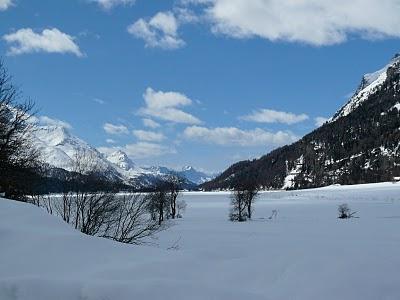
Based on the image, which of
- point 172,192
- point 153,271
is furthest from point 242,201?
point 153,271

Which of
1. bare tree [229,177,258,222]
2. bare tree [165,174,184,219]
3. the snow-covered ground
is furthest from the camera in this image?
bare tree [165,174,184,219]

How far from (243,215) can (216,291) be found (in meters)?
53.8

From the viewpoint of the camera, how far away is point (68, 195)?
2045 centimetres

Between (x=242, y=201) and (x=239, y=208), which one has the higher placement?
(x=242, y=201)

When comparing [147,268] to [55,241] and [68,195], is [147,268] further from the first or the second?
[68,195]

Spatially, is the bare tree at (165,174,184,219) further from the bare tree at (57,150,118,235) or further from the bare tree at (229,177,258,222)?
the bare tree at (57,150,118,235)

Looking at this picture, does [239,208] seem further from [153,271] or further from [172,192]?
[153,271]

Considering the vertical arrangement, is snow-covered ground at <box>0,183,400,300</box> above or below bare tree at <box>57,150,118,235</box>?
below

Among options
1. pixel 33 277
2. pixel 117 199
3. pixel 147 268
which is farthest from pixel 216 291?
pixel 117 199

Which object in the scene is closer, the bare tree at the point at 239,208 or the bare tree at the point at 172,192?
the bare tree at the point at 239,208

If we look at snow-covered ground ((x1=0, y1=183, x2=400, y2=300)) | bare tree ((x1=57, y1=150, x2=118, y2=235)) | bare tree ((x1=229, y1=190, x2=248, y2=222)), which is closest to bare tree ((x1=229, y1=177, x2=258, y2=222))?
bare tree ((x1=229, y1=190, x2=248, y2=222))

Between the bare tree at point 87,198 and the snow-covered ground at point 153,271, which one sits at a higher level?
the bare tree at point 87,198

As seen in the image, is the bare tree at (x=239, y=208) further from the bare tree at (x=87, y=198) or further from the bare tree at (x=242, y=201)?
the bare tree at (x=87, y=198)

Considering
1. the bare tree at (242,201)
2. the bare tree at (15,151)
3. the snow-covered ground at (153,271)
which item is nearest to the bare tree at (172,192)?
the bare tree at (242,201)
